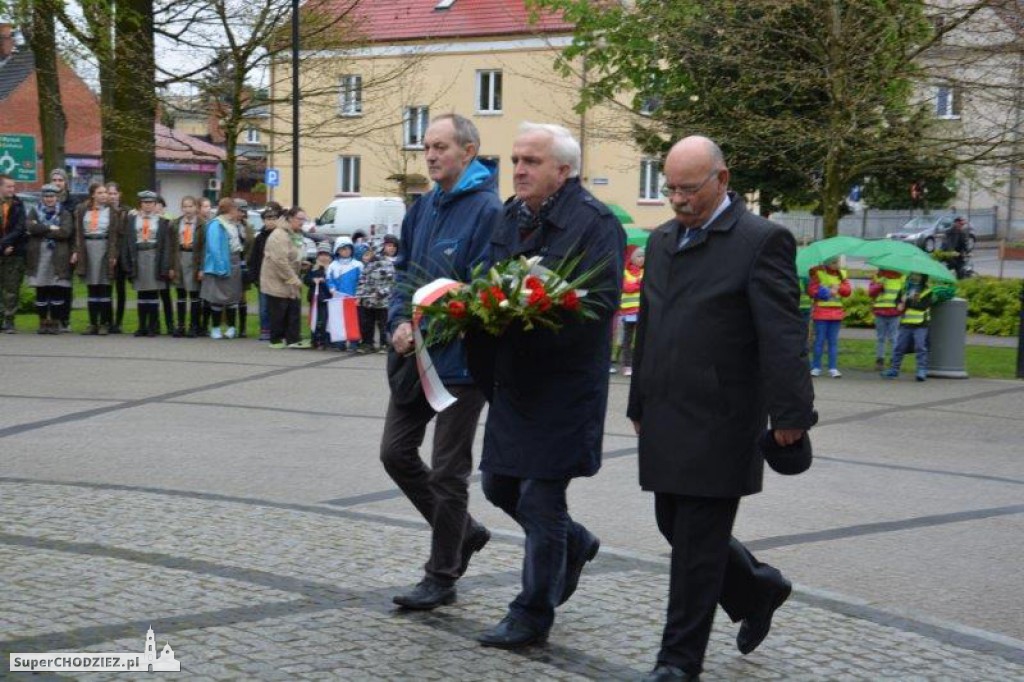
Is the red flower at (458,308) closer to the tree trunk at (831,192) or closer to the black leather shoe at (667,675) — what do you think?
the black leather shoe at (667,675)

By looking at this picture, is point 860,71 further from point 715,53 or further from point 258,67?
point 258,67

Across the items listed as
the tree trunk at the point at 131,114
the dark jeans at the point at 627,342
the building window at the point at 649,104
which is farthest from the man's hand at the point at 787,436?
the tree trunk at the point at 131,114

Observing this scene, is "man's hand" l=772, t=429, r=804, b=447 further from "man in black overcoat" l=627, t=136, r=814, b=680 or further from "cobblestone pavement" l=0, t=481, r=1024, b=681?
"cobblestone pavement" l=0, t=481, r=1024, b=681

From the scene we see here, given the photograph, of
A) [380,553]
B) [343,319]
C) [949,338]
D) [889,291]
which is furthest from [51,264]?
[380,553]

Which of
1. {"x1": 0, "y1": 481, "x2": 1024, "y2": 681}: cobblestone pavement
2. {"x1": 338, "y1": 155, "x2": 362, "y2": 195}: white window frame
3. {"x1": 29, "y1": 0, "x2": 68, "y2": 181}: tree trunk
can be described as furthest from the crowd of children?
{"x1": 338, "y1": 155, "x2": 362, "y2": 195}: white window frame

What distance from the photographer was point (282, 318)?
19.3 meters

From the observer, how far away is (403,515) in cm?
823

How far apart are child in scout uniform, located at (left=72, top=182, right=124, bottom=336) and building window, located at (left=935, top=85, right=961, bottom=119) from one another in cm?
1133

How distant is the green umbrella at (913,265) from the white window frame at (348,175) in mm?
42085

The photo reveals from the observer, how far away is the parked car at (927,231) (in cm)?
4862

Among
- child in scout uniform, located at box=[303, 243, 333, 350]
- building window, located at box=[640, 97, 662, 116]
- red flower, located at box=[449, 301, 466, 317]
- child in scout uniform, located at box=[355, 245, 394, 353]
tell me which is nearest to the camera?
red flower, located at box=[449, 301, 466, 317]

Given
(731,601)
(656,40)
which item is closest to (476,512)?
(731,601)

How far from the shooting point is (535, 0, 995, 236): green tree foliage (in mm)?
19672

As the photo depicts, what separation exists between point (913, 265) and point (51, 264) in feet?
36.6
